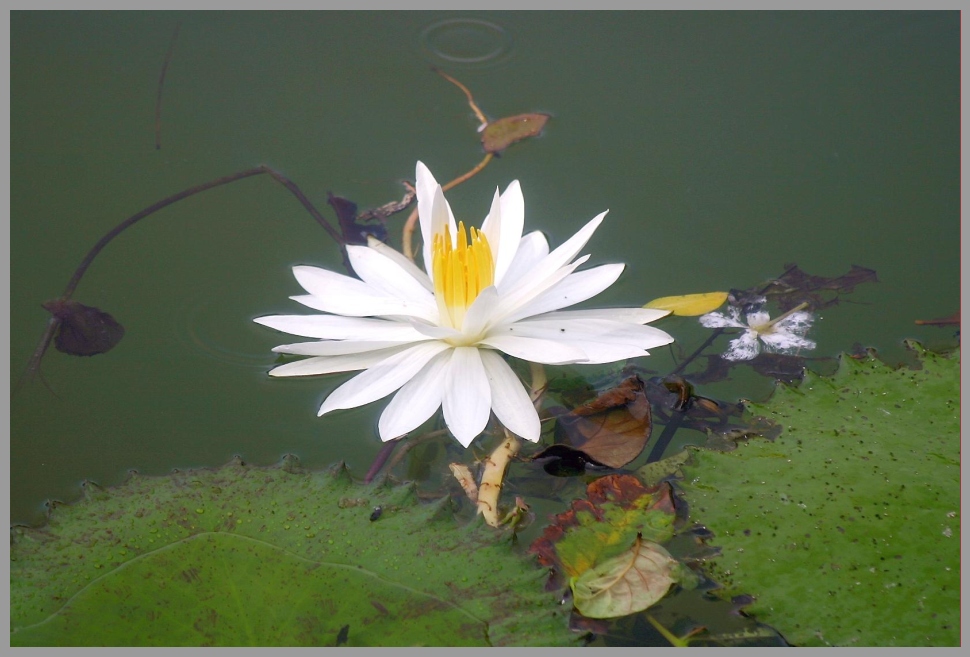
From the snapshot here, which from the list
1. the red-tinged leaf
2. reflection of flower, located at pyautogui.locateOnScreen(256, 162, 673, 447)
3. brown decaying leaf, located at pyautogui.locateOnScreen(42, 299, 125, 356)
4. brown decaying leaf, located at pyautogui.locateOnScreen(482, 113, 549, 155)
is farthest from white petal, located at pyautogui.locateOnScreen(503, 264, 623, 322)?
brown decaying leaf, located at pyautogui.locateOnScreen(42, 299, 125, 356)

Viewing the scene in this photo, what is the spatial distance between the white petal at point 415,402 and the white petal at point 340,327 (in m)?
0.10

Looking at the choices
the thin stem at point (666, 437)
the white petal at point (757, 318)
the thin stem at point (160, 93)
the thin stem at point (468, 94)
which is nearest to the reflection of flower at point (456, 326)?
the thin stem at point (666, 437)

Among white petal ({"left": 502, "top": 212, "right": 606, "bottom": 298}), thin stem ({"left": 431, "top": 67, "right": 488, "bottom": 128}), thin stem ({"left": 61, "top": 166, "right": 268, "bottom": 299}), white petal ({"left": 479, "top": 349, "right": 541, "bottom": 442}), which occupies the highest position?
Result: thin stem ({"left": 431, "top": 67, "right": 488, "bottom": 128})

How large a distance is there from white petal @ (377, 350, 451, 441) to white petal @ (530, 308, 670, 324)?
0.33 meters

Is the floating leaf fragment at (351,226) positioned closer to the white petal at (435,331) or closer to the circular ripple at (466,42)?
the white petal at (435,331)

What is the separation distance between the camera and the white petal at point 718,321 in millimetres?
2178

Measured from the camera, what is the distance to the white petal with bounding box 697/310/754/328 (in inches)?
85.7

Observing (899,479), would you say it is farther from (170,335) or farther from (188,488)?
(170,335)

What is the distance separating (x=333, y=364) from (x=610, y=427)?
0.71 m

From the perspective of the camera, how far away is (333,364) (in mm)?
1875

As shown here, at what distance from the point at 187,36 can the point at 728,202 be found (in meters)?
2.60

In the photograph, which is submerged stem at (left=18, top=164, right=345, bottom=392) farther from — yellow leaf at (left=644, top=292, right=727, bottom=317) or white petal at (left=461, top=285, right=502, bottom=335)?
yellow leaf at (left=644, top=292, right=727, bottom=317)

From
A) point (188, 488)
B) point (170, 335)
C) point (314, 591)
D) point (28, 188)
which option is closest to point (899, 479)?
point (314, 591)

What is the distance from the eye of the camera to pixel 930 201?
2.62 m
